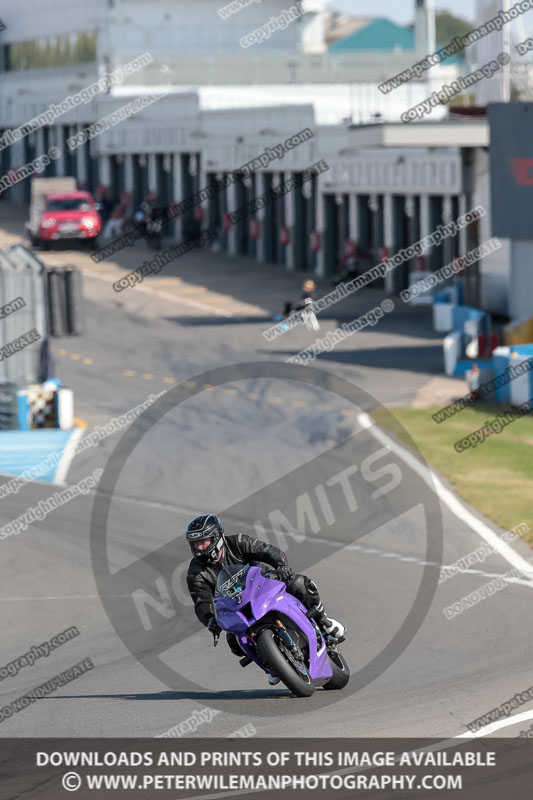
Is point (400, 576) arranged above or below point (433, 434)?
above

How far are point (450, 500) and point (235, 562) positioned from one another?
10.7 metres

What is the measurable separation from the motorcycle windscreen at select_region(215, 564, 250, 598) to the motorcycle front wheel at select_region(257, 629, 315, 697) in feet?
1.34

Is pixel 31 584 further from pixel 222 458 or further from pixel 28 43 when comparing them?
pixel 28 43

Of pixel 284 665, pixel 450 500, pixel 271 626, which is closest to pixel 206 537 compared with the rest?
pixel 271 626

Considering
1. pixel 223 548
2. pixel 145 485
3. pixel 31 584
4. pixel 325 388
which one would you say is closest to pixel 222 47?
pixel 325 388

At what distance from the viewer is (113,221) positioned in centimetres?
6247

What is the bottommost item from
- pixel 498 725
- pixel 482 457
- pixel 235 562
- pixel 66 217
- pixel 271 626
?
pixel 66 217

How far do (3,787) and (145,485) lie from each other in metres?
14.9

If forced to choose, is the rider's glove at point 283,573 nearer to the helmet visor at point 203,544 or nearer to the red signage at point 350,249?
the helmet visor at point 203,544

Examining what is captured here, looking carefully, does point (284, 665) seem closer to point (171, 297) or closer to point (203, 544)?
point (203, 544)

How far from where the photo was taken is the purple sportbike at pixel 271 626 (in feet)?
37.5

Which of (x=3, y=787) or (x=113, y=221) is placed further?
(x=113, y=221)

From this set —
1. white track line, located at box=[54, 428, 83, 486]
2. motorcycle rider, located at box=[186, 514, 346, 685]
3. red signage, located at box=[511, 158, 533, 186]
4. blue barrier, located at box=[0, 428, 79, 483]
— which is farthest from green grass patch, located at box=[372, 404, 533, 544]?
red signage, located at box=[511, 158, 533, 186]

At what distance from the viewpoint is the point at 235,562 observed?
1208cm
